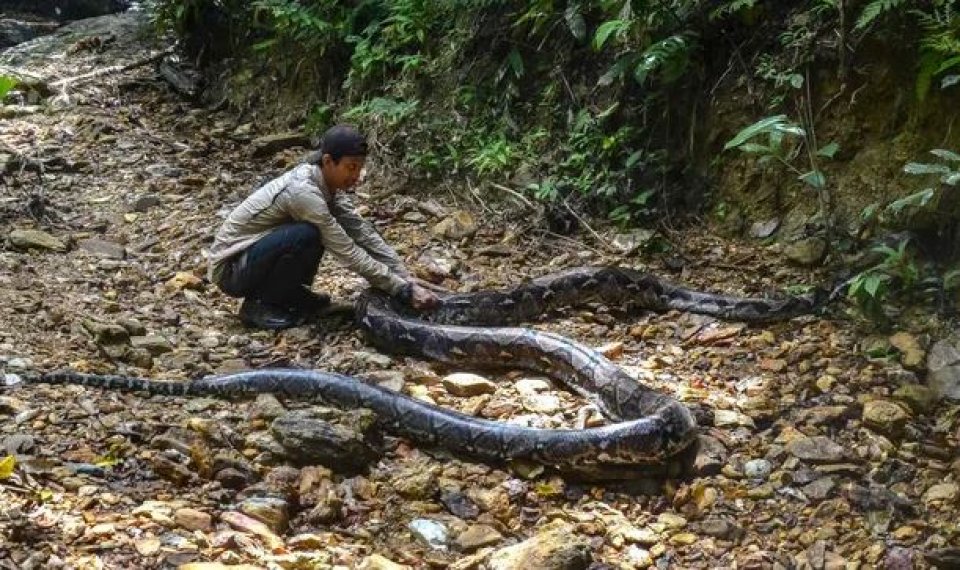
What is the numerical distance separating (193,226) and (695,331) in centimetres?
536

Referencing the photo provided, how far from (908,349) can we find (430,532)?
10.8 feet

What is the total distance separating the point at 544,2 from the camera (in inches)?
371

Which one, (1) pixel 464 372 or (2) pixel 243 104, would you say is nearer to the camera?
(1) pixel 464 372

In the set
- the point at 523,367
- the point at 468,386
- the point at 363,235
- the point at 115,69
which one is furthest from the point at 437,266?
the point at 115,69

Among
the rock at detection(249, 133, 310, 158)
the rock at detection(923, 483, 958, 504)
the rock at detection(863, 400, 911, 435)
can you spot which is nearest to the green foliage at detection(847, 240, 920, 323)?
the rock at detection(863, 400, 911, 435)

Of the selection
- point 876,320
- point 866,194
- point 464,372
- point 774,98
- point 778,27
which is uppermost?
point 778,27

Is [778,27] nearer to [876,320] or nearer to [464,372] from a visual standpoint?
[876,320]

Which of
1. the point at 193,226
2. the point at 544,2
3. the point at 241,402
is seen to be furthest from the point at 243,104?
the point at 241,402

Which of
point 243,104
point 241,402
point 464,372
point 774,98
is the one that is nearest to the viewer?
point 241,402

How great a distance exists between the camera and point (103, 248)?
356 inches

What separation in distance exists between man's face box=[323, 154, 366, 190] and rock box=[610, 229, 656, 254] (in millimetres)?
2605

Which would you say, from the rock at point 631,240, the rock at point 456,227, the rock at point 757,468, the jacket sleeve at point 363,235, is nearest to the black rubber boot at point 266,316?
the jacket sleeve at point 363,235

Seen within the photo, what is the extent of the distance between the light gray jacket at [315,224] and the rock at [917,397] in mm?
3617

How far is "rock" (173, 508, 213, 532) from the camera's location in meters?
4.23
